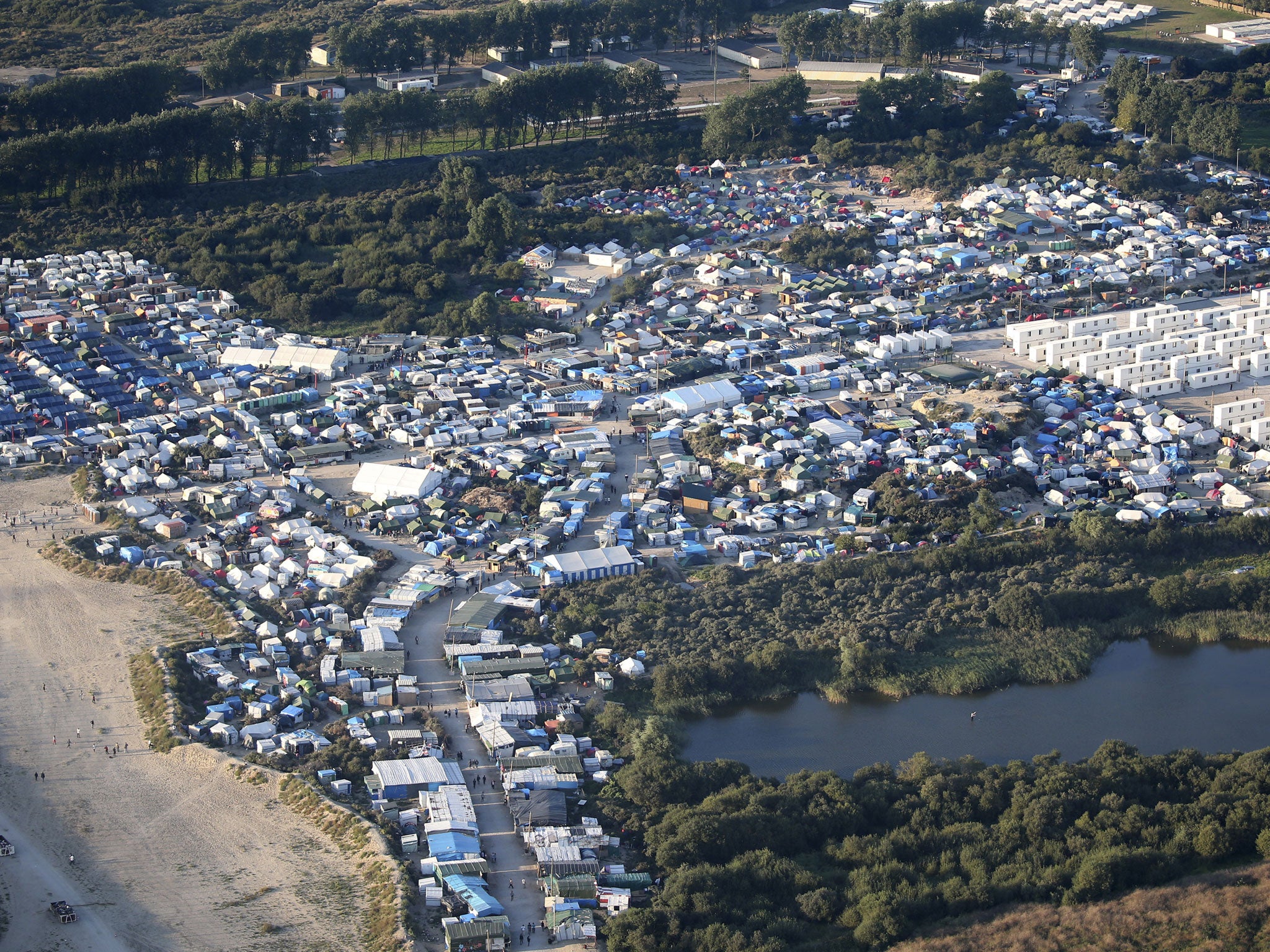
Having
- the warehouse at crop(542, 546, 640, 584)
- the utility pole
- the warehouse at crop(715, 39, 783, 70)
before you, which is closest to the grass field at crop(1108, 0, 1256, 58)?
the warehouse at crop(715, 39, 783, 70)

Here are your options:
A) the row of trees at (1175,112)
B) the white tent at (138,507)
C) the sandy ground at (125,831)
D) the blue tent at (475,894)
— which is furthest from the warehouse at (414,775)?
the row of trees at (1175,112)

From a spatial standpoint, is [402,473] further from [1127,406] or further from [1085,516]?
[1127,406]

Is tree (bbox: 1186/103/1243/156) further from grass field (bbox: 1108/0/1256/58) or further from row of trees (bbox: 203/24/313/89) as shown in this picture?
row of trees (bbox: 203/24/313/89)

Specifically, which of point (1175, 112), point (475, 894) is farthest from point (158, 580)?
point (1175, 112)

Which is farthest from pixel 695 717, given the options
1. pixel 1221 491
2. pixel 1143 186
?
pixel 1143 186

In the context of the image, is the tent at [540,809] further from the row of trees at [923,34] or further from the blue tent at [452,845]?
the row of trees at [923,34]

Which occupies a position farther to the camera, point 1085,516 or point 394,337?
point 394,337
